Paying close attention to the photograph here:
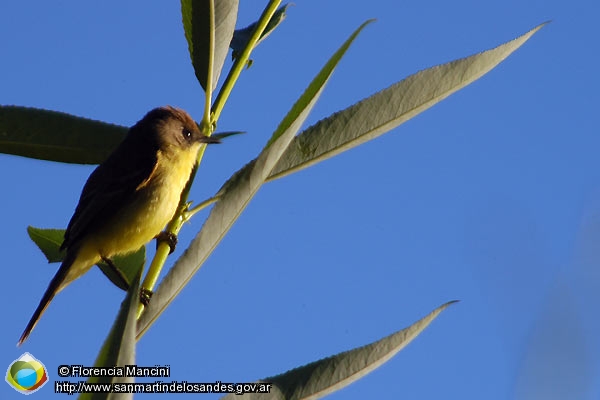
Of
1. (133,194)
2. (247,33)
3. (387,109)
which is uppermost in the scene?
(133,194)

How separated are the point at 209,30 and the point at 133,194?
2.15 m

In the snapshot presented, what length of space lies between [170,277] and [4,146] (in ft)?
3.38

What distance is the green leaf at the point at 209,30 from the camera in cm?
265

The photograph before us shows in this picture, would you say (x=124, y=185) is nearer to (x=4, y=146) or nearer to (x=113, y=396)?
(x=4, y=146)

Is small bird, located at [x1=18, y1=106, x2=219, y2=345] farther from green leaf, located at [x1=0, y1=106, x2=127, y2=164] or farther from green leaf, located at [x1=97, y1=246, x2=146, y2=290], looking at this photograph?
green leaf, located at [x1=0, y1=106, x2=127, y2=164]

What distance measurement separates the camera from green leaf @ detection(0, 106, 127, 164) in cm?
258

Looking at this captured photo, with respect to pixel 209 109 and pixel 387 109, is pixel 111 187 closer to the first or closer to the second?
pixel 209 109

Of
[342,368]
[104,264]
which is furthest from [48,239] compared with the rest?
[342,368]

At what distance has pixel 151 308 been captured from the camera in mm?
1773

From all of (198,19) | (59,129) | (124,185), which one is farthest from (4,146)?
(124,185)

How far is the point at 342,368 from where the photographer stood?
1962 mm

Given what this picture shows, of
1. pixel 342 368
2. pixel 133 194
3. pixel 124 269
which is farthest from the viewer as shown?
pixel 133 194

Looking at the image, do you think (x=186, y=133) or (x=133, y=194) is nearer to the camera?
(x=133, y=194)

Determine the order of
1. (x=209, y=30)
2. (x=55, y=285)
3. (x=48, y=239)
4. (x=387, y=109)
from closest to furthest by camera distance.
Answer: (x=387, y=109) < (x=209, y=30) < (x=48, y=239) < (x=55, y=285)
